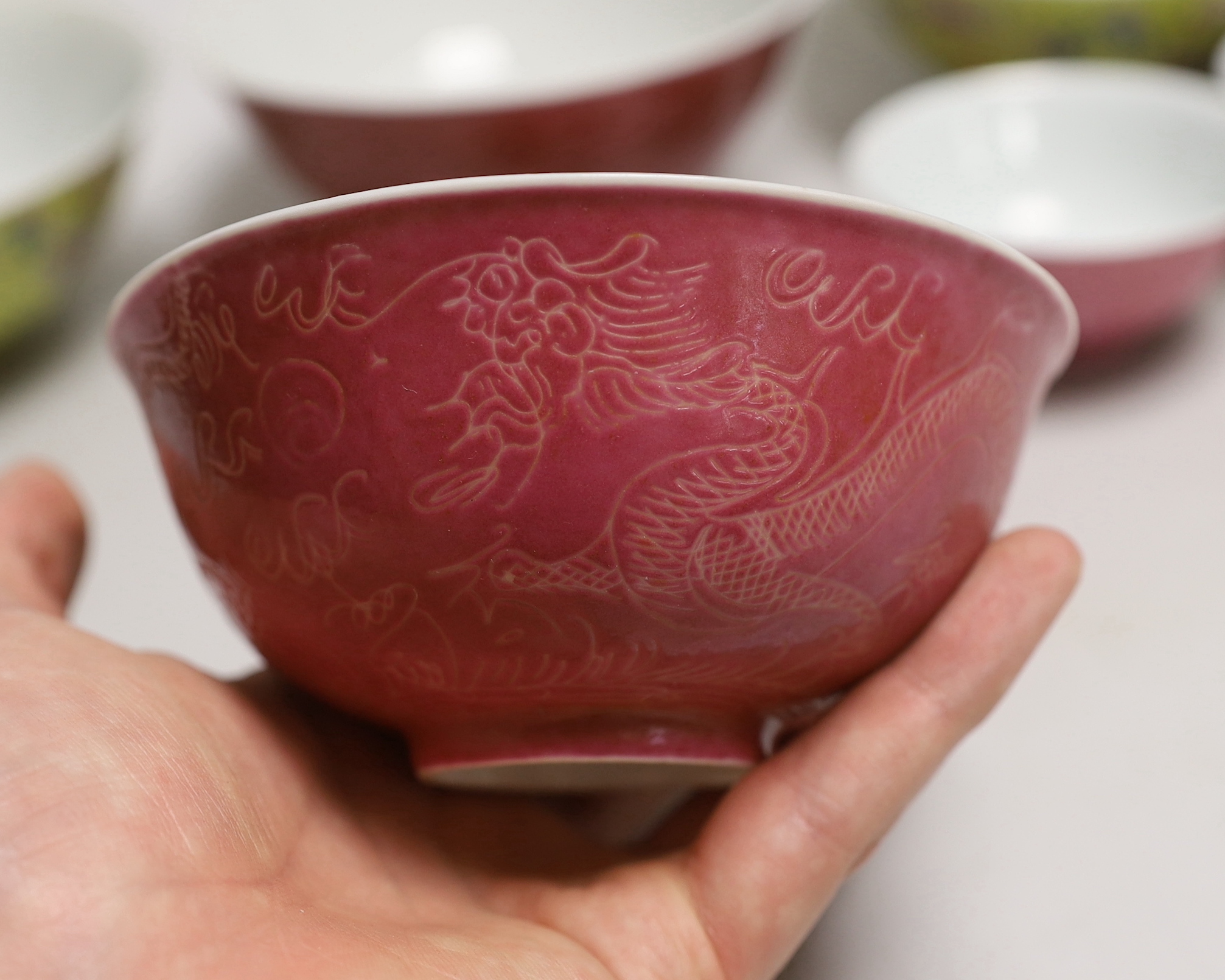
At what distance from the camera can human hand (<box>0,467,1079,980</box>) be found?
1.31 ft

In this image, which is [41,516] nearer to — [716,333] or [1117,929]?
[716,333]

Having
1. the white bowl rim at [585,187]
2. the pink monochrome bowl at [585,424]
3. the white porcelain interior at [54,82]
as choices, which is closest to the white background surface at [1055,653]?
the white porcelain interior at [54,82]

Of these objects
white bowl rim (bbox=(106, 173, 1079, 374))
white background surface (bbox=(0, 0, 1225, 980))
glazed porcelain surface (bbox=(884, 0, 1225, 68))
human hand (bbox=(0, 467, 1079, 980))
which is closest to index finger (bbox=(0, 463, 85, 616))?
human hand (bbox=(0, 467, 1079, 980))

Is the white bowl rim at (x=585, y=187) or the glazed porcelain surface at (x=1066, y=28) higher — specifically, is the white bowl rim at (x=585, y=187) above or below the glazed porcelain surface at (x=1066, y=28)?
above

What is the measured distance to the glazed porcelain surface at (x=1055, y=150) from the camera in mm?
898

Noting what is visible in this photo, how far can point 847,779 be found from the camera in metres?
0.46

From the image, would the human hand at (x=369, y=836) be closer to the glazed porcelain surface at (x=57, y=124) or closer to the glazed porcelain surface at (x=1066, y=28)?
the glazed porcelain surface at (x=57, y=124)

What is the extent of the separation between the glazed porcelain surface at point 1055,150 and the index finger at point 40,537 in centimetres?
53

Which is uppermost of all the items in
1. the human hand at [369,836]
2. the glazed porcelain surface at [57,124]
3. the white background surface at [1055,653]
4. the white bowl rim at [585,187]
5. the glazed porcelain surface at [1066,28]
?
the white bowl rim at [585,187]

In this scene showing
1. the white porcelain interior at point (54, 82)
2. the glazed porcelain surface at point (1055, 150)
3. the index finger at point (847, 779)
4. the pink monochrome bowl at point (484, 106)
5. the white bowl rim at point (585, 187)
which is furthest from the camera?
the white porcelain interior at point (54, 82)

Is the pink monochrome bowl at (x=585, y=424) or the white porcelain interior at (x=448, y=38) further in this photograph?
the white porcelain interior at (x=448, y=38)

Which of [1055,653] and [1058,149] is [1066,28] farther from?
[1055,653]

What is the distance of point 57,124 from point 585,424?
90cm

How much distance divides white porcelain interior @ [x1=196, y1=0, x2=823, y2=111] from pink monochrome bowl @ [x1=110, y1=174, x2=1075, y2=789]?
0.67 m
